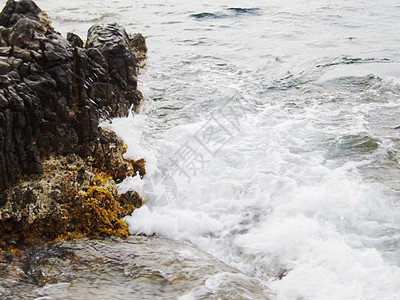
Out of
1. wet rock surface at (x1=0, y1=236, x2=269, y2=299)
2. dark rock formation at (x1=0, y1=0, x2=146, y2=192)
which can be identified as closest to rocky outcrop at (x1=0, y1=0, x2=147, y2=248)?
dark rock formation at (x1=0, y1=0, x2=146, y2=192)

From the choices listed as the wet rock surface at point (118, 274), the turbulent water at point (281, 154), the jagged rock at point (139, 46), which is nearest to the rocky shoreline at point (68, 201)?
the wet rock surface at point (118, 274)

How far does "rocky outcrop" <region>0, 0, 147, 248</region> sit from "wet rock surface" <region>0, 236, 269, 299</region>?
1.21 ft

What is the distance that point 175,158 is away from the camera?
21.2ft

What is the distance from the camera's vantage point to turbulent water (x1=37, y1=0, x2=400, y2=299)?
411cm

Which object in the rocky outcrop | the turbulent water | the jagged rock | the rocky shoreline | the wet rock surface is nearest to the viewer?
the wet rock surface

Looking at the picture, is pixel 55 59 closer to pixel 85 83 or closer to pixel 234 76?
pixel 85 83

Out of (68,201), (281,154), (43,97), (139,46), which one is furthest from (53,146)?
(139,46)

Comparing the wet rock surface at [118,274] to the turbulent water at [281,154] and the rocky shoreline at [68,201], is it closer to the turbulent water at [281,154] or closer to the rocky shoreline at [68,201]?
the rocky shoreline at [68,201]

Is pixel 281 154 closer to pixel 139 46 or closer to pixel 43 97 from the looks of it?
pixel 43 97

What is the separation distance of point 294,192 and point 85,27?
11.8 meters

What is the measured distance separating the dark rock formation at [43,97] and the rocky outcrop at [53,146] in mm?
11

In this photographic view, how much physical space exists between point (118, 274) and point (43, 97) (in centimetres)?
229

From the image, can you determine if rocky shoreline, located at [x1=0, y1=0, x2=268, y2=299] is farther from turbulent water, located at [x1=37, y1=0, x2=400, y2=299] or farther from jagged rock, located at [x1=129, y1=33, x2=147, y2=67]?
jagged rock, located at [x1=129, y1=33, x2=147, y2=67]

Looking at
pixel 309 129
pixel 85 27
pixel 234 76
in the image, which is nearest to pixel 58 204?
pixel 309 129
